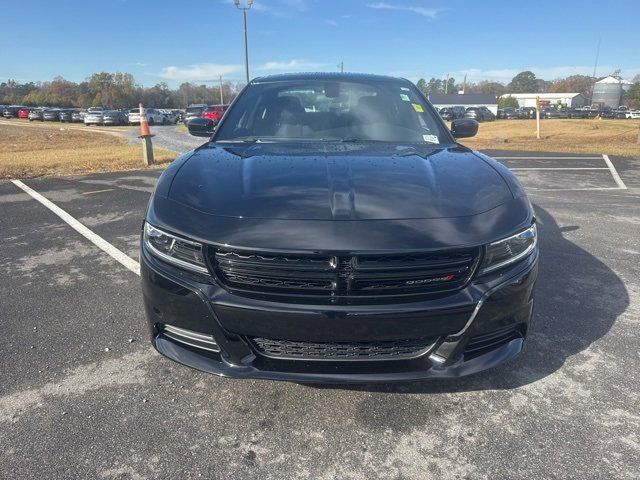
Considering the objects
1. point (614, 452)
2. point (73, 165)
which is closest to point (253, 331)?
point (614, 452)

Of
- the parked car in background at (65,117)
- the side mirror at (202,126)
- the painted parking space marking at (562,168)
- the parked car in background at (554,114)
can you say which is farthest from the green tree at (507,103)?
the side mirror at (202,126)

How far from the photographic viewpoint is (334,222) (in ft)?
6.28

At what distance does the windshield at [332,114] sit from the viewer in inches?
127

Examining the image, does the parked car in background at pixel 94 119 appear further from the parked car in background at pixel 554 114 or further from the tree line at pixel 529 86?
the tree line at pixel 529 86

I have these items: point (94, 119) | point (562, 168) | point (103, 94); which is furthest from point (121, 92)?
point (562, 168)

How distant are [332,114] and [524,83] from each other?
160205 millimetres

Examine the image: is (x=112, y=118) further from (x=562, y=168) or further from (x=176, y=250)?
(x=176, y=250)

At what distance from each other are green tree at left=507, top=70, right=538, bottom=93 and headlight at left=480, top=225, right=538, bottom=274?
154 m

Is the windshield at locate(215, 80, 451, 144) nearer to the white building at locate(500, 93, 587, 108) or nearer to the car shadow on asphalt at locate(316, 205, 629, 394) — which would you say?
the car shadow on asphalt at locate(316, 205, 629, 394)

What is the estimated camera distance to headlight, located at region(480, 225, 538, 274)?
1.99 meters

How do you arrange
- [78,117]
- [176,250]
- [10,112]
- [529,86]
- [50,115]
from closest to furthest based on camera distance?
1. [176,250]
2. [78,117]
3. [50,115]
4. [10,112]
5. [529,86]

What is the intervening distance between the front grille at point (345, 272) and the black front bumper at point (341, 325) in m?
0.06

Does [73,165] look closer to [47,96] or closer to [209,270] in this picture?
[209,270]

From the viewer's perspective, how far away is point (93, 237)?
4918mm
